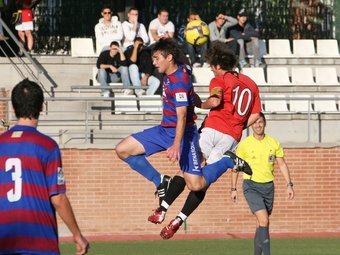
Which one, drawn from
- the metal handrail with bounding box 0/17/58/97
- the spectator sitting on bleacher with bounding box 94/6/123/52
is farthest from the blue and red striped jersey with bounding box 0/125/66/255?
the spectator sitting on bleacher with bounding box 94/6/123/52

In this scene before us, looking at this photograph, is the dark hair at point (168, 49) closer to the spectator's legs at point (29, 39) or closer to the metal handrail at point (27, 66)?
the metal handrail at point (27, 66)

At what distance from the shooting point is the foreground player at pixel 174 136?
1198 cm

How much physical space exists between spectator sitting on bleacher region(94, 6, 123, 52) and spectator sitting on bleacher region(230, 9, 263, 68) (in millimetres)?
2684

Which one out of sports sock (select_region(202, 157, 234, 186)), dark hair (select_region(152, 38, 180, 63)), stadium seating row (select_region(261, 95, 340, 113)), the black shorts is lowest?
the black shorts

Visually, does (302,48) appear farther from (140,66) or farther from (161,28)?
(140,66)

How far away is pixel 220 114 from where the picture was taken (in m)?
12.6

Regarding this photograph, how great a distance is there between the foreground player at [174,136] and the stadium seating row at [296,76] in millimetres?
11491

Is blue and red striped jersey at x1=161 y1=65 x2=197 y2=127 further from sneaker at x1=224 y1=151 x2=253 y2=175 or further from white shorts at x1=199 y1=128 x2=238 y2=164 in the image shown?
sneaker at x1=224 y1=151 x2=253 y2=175

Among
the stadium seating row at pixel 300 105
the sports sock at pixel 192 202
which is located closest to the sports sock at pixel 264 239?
the sports sock at pixel 192 202

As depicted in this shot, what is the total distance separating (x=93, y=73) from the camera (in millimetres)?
23422

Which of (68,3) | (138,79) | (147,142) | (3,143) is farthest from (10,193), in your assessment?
(68,3)

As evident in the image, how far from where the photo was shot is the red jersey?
1245 cm

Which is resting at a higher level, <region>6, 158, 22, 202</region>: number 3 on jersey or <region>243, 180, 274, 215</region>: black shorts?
<region>6, 158, 22, 202</region>: number 3 on jersey

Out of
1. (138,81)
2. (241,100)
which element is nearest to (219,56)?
(241,100)
